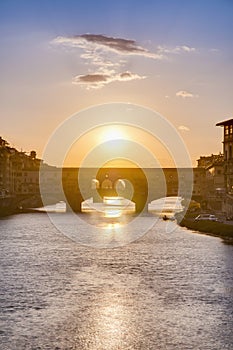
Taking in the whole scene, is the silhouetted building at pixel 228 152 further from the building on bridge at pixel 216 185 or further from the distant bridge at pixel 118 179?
the distant bridge at pixel 118 179

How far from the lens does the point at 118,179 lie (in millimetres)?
178500

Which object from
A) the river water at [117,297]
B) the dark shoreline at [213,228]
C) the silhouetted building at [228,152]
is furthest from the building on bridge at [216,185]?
the river water at [117,297]

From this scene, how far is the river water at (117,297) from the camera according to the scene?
32.5 meters

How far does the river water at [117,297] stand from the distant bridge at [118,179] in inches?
3225

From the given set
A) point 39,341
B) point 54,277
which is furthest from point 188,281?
point 39,341

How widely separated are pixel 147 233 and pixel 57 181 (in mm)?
103736

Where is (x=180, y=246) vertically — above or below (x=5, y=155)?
below

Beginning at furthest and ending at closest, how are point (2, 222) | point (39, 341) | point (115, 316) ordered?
point (2, 222), point (115, 316), point (39, 341)

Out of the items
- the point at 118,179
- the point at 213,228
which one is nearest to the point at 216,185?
the point at 213,228

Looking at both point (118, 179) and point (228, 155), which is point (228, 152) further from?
point (118, 179)

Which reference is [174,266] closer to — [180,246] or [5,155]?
[180,246]

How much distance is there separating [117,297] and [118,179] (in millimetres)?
137373

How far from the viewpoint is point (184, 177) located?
181m

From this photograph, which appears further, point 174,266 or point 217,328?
point 174,266
